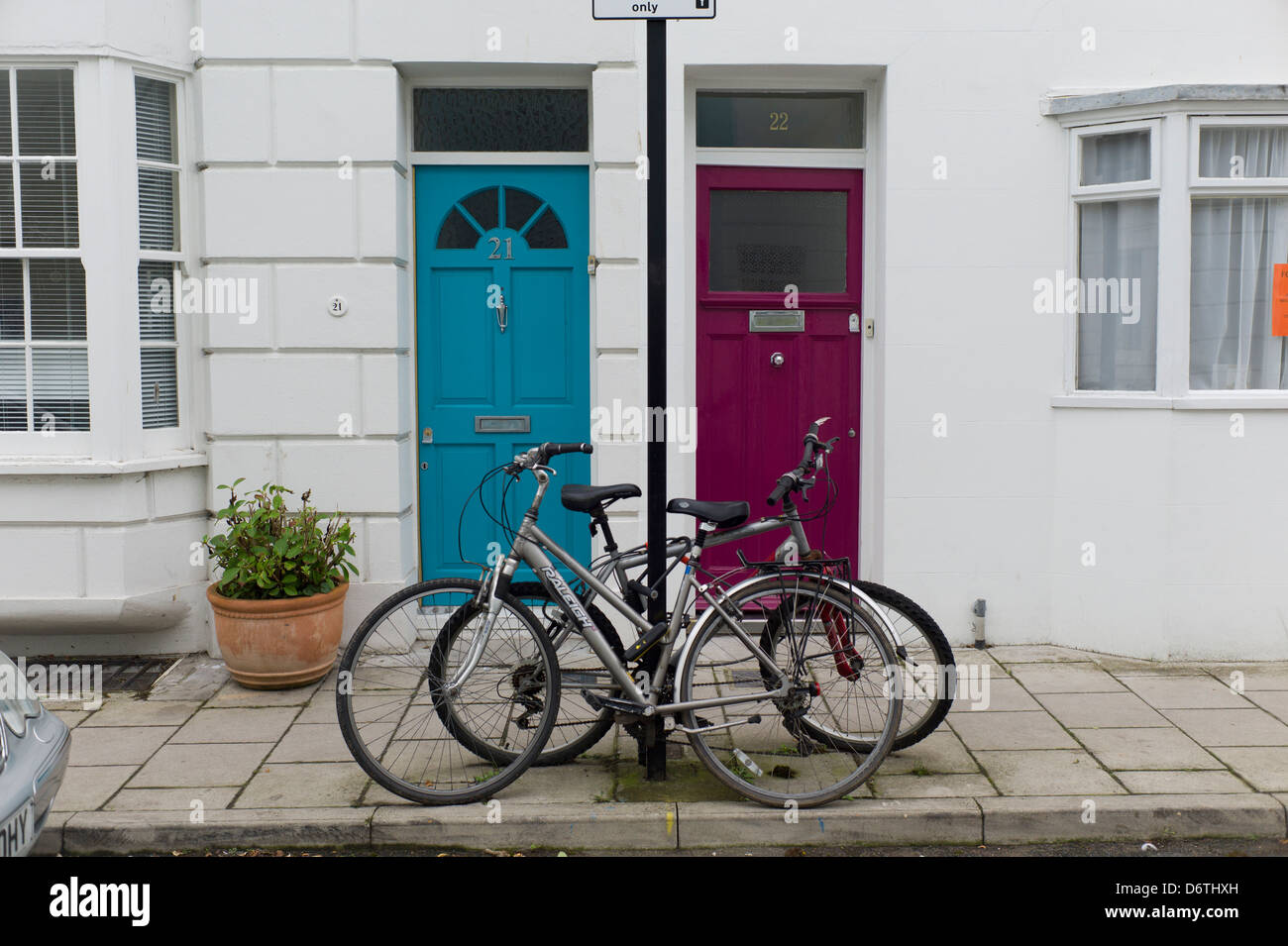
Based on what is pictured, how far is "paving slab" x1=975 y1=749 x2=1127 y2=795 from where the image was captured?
473cm

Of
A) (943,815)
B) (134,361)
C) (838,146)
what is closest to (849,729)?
(943,815)

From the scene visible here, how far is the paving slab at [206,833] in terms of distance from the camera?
4465 mm

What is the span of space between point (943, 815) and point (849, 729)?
0.53m

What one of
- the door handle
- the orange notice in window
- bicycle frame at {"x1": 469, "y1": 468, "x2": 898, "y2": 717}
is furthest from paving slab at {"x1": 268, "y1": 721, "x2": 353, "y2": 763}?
the orange notice in window

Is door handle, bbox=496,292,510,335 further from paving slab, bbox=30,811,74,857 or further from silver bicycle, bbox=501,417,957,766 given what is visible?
paving slab, bbox=30,811,74,857

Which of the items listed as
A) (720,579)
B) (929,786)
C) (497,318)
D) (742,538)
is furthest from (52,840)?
(497,318)

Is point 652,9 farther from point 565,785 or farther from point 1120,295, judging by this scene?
point 1120,295

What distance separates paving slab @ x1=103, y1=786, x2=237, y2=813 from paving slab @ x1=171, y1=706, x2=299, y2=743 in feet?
1.95

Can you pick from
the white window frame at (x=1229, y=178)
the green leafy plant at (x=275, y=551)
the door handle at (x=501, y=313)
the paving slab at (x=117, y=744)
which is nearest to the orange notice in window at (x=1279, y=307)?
the white window frame at (x=1229, y=178)

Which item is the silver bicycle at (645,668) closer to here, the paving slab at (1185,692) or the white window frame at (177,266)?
the paving slab at (1185,692)

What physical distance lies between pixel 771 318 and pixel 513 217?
4.98 feet

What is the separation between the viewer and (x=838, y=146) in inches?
276
